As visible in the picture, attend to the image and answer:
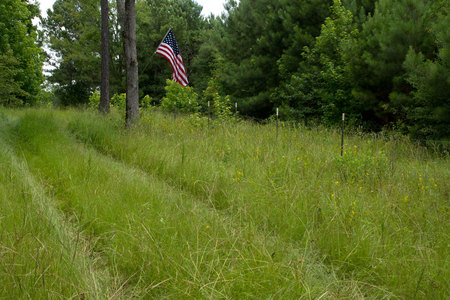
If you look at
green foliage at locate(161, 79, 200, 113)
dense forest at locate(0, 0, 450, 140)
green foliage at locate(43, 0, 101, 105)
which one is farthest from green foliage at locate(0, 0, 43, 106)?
green foliage at locate(161, 79, 200, 113)

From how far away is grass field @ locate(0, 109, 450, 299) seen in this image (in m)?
2.29

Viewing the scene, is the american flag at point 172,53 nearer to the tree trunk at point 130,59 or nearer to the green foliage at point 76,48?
the tree trunk at point 130,59

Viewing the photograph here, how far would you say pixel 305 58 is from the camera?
17.3m

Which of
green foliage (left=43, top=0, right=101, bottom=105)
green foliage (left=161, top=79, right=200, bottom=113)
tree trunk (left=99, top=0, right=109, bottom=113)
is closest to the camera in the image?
tree trunk (left=99, top=0, right=109, bottom=113)

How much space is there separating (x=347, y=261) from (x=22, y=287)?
249 centimetres

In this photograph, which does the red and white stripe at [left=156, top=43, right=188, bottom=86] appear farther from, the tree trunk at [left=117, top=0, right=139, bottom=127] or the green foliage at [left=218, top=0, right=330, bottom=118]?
the green foliage at [left=218, top=0, right=330, bottom=118]

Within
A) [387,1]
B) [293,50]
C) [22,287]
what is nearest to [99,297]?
[22,287]

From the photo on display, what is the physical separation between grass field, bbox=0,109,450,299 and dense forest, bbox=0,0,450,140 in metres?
3.63

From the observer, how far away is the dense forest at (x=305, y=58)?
30.9ft

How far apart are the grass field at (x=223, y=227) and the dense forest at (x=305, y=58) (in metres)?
3.63

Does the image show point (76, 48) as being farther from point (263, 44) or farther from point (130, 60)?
point (130, 60)

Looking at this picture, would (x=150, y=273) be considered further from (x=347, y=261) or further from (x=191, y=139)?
(x=191, y=139)

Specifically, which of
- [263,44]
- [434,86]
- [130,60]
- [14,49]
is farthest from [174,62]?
[14,49]

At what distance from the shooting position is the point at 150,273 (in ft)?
8.22
